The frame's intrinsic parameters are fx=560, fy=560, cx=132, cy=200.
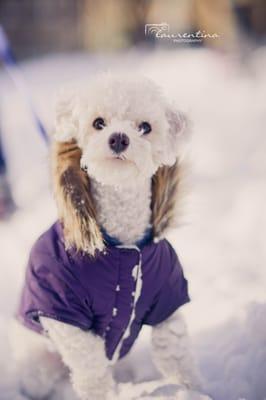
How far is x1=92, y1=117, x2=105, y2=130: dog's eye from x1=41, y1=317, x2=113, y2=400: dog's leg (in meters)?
0.47

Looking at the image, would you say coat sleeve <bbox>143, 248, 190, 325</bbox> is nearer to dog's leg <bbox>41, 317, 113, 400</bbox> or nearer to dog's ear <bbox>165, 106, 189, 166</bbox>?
dog's leg <bbox>41, 317, 113, 400</bbox>

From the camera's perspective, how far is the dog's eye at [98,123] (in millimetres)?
1265

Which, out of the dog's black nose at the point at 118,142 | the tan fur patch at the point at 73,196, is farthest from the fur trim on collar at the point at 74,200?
the dog's black nose at the point at 118,142

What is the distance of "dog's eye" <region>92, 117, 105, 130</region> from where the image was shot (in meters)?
1.26

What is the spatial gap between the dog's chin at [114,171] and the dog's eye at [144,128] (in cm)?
9

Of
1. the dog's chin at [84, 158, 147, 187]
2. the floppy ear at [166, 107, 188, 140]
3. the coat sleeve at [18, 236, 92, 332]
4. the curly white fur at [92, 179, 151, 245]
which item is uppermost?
the floppy ear at [166, 107, 188, 140]

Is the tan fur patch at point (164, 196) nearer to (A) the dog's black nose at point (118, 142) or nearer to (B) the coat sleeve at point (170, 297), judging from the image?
(B) the coat sleeve at point (170, 297)

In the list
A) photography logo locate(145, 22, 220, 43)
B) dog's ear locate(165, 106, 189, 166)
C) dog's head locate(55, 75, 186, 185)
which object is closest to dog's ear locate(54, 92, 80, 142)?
dog's head locate(55, 75, 186, 185)

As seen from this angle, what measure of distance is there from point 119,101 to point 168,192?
0.28 m

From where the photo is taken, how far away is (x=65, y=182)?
1309 mm

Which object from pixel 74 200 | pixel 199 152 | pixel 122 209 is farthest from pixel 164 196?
pixel 199 152

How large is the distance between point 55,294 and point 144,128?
17.1 inches

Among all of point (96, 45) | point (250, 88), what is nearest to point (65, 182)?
point (250, 88)

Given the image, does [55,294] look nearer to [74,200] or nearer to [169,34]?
[74,200]
